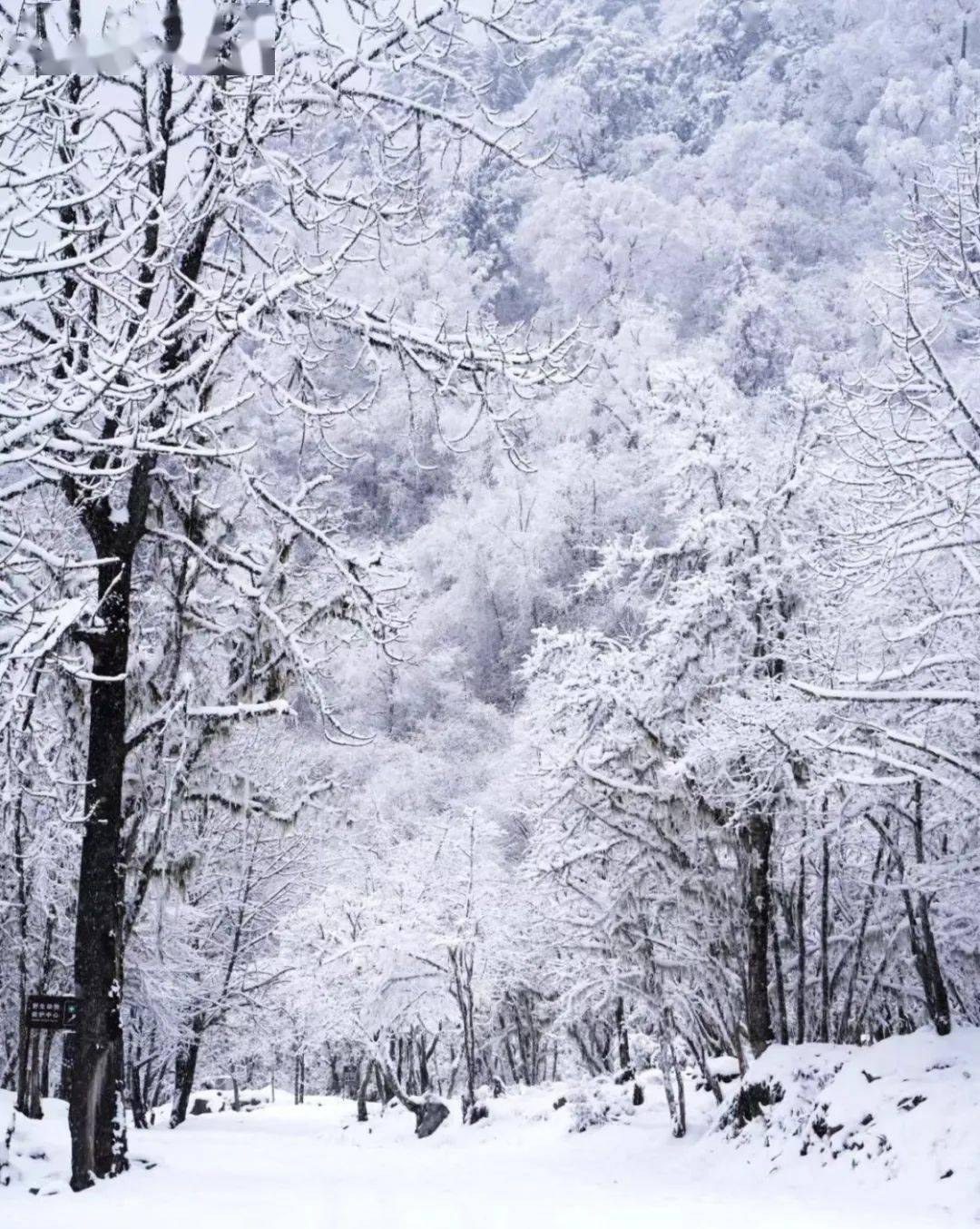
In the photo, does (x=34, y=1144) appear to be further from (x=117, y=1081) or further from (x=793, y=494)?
(x=793, y=494)

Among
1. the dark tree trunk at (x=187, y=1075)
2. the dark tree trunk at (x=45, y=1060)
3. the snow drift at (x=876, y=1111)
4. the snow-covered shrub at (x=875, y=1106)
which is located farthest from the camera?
the dark tree trunk at (x=187, y=1075)

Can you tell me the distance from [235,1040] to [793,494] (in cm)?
2655

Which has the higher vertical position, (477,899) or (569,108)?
(569,108)

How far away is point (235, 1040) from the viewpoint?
34.2m

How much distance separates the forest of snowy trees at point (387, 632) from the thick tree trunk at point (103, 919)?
0.02 m

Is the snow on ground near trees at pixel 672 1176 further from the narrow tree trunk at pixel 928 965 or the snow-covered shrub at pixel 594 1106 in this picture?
the snow-covered shrub at pixel 594 1106

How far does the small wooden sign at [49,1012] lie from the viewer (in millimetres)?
6891

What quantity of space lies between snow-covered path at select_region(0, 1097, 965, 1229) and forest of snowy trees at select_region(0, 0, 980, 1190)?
0.77m

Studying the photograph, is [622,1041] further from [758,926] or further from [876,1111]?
[876,1111]

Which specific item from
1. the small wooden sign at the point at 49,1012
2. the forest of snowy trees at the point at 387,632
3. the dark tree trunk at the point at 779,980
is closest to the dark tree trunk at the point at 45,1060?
the forest of snowy trees at the point at 387,632

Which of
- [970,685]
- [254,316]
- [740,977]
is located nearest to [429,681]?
[740,977]

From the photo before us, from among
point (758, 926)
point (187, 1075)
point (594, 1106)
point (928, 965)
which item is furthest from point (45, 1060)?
point (928, 965)

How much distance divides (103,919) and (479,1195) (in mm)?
4207

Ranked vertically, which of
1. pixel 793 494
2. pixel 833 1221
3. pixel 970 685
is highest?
pixel 793 494
